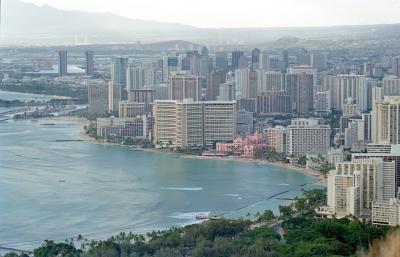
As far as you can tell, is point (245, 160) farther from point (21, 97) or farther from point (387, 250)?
point (387, 250)

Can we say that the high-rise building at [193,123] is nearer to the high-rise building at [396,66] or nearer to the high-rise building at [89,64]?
the high-rise building at [396,66]

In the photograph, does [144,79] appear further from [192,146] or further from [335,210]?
[335,210]

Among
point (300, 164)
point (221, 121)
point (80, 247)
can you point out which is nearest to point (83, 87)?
point (221, 121)

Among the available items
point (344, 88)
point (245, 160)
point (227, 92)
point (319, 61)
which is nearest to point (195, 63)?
point (227, 92)

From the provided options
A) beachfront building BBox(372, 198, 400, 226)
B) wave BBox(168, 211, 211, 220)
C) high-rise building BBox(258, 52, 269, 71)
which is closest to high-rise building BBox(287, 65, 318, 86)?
high-rise building BBox(258, 52, 269, 71)

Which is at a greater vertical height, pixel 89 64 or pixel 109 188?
pixel 89 64

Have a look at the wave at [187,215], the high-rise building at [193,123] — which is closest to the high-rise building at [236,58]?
the high-rise building at [193,123]
